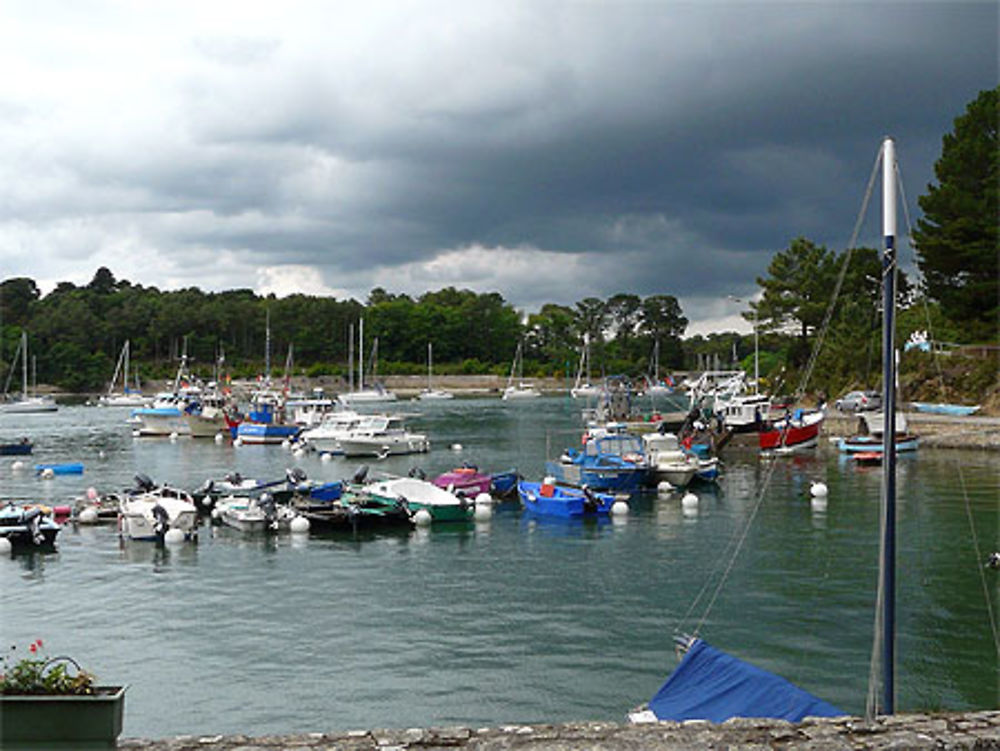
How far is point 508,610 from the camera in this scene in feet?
78.1

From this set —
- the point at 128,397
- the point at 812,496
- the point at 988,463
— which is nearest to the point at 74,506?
the point at 812,496

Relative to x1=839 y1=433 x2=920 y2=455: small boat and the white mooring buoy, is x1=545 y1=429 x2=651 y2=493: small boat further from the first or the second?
the white mooring buoy

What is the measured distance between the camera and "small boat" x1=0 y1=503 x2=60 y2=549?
3247 centimetres

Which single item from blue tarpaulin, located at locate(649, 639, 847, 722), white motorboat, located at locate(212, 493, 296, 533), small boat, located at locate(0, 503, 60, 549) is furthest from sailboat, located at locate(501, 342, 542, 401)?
blue tarpaulin, located at locate(649, 639, 847, 722)

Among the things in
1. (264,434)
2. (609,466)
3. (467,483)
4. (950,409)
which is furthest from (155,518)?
(950,409)

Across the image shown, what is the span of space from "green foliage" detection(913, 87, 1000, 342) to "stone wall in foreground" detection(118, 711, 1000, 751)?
65517 mm

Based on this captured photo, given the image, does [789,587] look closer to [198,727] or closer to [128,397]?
[198,727]

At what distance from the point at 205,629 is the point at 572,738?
1653 cm

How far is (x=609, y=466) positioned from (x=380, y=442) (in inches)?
1129

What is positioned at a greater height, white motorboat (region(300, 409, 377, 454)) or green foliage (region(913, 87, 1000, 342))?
green foliage (region(913, 87, 1000, 342))

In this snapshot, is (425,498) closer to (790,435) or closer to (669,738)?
(669,738)

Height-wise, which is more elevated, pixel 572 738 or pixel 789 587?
pixel 572 738

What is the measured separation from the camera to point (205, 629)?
74.8 ft

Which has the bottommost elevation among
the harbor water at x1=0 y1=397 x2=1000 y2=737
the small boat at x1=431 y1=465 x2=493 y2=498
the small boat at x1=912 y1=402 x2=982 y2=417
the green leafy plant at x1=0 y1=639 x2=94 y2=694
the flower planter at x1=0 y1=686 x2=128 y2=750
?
the harbor water at x1=0 y1=397 x2=1000 y2=737
